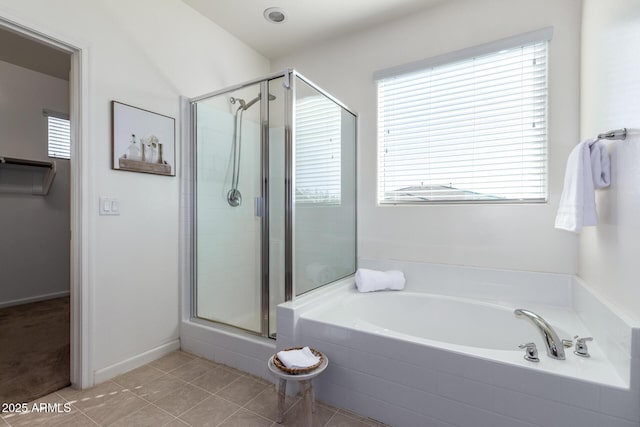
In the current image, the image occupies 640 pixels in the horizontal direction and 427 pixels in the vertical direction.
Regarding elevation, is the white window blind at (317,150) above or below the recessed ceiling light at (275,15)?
below

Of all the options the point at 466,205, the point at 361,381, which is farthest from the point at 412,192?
the point at 361,381

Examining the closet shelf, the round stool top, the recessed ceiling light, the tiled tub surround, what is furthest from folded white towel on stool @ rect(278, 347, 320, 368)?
the closet shelf

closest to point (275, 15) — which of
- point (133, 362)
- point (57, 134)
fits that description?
point (133, 362)

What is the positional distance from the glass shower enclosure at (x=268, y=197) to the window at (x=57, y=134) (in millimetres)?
2457

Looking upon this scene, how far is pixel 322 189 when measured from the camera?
2.25 meters

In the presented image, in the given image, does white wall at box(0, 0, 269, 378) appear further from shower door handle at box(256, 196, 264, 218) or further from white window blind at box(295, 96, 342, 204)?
white window blind at box(295, 96, 342, 204)

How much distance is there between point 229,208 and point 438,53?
1923mm

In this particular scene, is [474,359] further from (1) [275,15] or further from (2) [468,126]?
(1) [275,15]

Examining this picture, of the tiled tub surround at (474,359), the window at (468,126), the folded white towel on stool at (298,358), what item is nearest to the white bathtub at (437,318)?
the tiled tub surround at (474,359)

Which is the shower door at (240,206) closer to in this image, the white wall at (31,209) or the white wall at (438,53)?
the white wall at (438,53)

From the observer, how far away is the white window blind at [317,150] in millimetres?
2002

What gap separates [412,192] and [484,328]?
3.44 feet

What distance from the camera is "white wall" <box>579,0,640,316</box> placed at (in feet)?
3.89

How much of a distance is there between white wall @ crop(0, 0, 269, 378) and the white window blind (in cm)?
100
